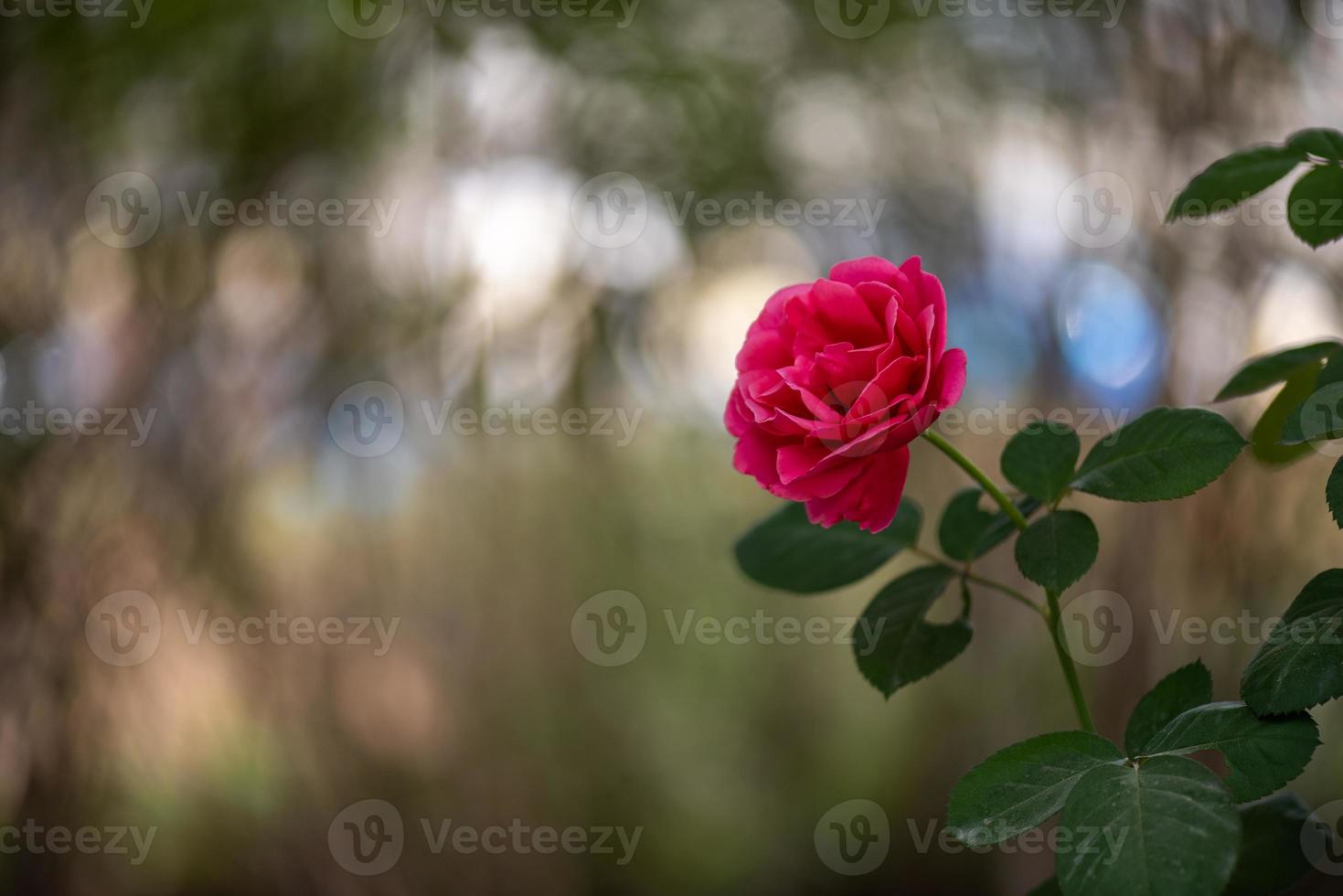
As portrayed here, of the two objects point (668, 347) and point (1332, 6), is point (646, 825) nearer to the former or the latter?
point (668, 347)

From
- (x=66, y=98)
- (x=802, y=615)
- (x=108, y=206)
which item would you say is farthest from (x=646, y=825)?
(x=66, y=98)

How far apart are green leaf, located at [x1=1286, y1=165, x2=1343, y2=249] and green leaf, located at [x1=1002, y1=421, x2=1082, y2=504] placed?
0.15 meters

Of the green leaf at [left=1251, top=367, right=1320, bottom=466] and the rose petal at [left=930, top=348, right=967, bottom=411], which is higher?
the rose petal at [left=930, top=348, right=967, bottom=411]

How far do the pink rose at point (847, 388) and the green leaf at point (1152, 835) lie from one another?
0.45 ft

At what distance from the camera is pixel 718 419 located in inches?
84.7

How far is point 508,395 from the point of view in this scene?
6.61 ft

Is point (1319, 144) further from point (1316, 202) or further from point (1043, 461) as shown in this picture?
point (1043, 461)

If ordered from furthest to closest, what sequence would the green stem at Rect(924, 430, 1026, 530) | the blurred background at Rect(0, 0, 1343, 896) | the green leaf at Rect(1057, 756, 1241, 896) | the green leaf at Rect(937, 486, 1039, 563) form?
the blurred background at Rect(0, 0, 1343, 896), the green leaf at Rect(937, 486, 1039, 563), the green stem at Rect(924, 430, 1026, 530), the green leaf at Rect(1057, 756, 1241, 896)

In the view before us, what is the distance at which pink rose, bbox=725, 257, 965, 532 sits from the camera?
41 cm

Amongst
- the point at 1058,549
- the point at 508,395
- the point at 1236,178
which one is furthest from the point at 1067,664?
the point at 508,395

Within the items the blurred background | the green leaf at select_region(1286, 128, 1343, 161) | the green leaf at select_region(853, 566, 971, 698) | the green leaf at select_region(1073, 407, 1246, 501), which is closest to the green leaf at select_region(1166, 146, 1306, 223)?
the green leaf at select_region(1286, 128, 1343, 161)

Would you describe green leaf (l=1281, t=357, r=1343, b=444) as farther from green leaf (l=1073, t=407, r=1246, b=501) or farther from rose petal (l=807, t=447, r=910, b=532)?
rose petal (l=807, t=447, r=910, b=532)

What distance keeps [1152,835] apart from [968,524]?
0.27m

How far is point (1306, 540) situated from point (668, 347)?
4.04ft
